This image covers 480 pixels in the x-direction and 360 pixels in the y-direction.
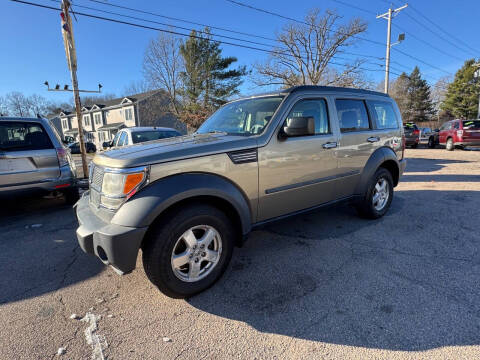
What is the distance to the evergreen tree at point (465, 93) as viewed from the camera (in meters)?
41.6

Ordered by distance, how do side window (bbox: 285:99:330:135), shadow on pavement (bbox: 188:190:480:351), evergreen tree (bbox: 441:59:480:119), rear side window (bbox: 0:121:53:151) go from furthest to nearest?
evergreen tree (bbox: 441:59:480:119) < rear side window (bbox: 0:121:53:151) < side window (bbox: 285:99:330:135) < shadow on pavement (bbox: 188:190:480:351)

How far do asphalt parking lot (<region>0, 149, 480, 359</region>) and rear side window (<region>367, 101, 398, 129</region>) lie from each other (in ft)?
5.57

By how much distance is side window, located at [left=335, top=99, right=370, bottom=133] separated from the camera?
363cm

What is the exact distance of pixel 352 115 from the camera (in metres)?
3.83

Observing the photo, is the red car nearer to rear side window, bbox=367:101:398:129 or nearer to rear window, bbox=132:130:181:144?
rear side window, bbox=367:101:398:129

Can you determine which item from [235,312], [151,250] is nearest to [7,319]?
[151,250]

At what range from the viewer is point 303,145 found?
10.1 ft

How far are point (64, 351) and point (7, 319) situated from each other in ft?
2.64

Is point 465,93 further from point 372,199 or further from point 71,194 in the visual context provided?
point 71,194

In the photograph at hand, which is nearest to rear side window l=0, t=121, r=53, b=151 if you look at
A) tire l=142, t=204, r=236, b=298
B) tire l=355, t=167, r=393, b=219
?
tire l=142, t=204, r=236, b=298

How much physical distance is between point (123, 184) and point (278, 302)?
1.72m

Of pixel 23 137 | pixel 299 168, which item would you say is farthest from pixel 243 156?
pixel 23 137

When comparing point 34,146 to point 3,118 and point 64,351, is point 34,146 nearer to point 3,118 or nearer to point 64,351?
point 3,118

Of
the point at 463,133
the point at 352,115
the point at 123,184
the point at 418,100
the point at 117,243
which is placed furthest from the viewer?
the point at 418,100
